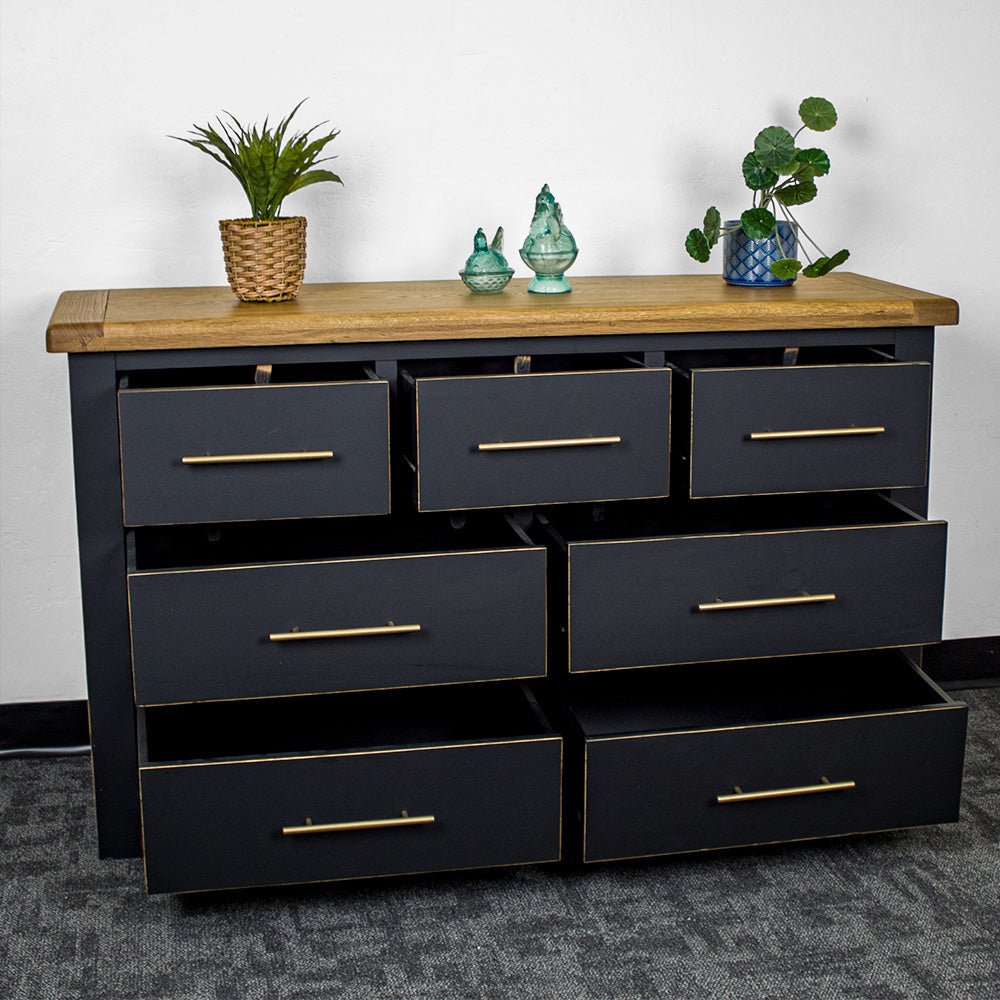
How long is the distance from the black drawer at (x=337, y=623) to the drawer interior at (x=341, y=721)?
0.15m

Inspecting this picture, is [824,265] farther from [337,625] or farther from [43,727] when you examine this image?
[43,727]

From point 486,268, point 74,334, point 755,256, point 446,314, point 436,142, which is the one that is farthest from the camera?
point 436,142

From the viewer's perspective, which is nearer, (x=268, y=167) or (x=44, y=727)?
(x=268, y=167)

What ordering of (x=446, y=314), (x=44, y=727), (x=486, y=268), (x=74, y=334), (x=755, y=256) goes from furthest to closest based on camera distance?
(x=44, y=727) → (x=755, y=256) → (x=486, y=268) → (x=446, y=314) → (x=74, y=334)

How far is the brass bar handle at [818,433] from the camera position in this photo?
1626 millimetres

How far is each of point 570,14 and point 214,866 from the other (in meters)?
1.41

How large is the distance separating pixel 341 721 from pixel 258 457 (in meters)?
0.51

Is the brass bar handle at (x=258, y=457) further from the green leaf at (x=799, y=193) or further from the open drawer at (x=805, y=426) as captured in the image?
the green leaf at (x=799, y=193)

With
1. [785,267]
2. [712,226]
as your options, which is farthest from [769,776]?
[712,226]

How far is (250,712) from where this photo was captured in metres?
1.85

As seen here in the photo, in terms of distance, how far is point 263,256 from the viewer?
1660 mm

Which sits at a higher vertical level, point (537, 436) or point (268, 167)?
point (268, 167)

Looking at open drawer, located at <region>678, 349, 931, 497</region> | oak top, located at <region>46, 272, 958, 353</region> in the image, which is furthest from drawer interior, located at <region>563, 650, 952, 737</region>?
oak top, located at <region>46, 272, 958, 353</region>

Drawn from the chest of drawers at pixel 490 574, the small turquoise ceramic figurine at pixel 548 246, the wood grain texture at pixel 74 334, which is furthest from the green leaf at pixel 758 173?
the wood grain texture at pixel 74 334
